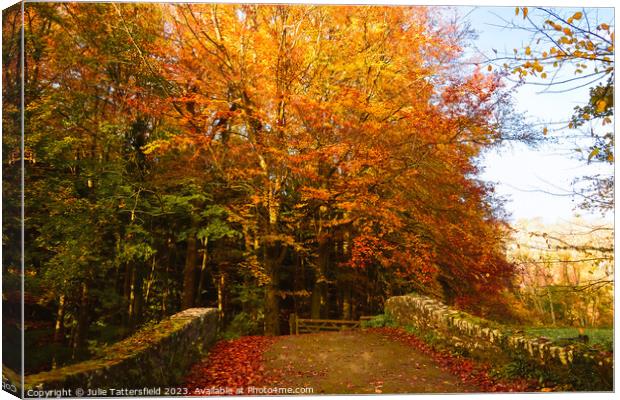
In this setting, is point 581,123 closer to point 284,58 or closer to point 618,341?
point 618,341

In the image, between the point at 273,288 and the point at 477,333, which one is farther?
the point at 273,288

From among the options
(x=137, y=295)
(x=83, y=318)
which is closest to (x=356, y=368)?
(x=137, y=295)

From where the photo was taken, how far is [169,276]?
7336 millimetres

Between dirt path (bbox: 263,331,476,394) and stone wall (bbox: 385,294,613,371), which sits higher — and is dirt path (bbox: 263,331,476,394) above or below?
below

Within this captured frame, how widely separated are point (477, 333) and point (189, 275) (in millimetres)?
4737

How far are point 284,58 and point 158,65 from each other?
6.19ft

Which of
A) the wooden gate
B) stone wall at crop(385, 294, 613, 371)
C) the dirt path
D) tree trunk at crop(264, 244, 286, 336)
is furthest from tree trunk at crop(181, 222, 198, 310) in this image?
stone wall at crop(385, 294, 613, 371)

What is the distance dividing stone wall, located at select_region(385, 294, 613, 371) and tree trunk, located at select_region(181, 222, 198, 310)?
3.35 m

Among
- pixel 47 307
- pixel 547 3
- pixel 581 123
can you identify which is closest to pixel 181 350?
pixel 47 307

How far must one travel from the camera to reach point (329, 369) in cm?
531

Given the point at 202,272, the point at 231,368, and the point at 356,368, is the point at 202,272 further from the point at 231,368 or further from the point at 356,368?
the point at 356,368

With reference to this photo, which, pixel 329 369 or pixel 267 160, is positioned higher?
pixel 267 160

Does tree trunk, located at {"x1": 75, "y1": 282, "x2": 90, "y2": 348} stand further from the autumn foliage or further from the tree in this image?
the tree

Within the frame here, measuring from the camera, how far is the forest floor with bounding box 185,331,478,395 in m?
5.01
